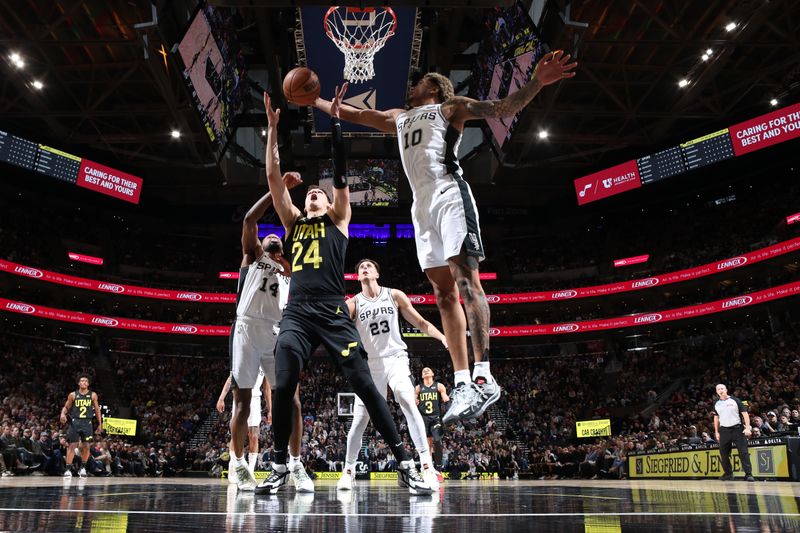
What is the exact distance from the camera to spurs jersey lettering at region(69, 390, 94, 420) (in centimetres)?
1163

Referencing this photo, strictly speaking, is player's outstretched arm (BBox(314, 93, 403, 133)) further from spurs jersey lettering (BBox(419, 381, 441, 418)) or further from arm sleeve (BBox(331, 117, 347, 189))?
spurs jersey lettering (BBox(419, 381, 441, 418))

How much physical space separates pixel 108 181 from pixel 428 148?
76.2 feet

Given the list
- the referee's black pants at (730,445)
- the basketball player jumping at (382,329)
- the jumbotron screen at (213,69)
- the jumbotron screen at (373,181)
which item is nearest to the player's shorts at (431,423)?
the basketball player jumping at (382,329)

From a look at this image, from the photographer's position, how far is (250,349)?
5789 mm

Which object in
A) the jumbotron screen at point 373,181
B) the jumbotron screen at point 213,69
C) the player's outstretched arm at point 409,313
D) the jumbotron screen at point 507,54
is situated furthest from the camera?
the jumbotron screen at point 373,181

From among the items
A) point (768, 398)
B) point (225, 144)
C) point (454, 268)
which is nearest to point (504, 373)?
point (768, 398)

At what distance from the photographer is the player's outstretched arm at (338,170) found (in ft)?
15.1

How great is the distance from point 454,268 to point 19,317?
86.9 ft

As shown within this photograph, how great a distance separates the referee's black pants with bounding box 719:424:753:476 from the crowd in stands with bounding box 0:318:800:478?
3.05 meters

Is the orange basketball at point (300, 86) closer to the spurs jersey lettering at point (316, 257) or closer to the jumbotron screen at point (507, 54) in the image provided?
the spurs jersey lettering at point (316, 257)

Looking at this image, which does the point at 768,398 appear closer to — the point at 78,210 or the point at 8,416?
the point at 8,416

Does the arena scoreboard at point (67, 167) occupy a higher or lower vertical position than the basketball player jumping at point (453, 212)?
higher

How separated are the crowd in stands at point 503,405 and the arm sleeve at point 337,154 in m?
12.7

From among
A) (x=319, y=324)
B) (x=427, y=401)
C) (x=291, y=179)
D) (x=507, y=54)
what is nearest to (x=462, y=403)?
(x=319, y=324)
